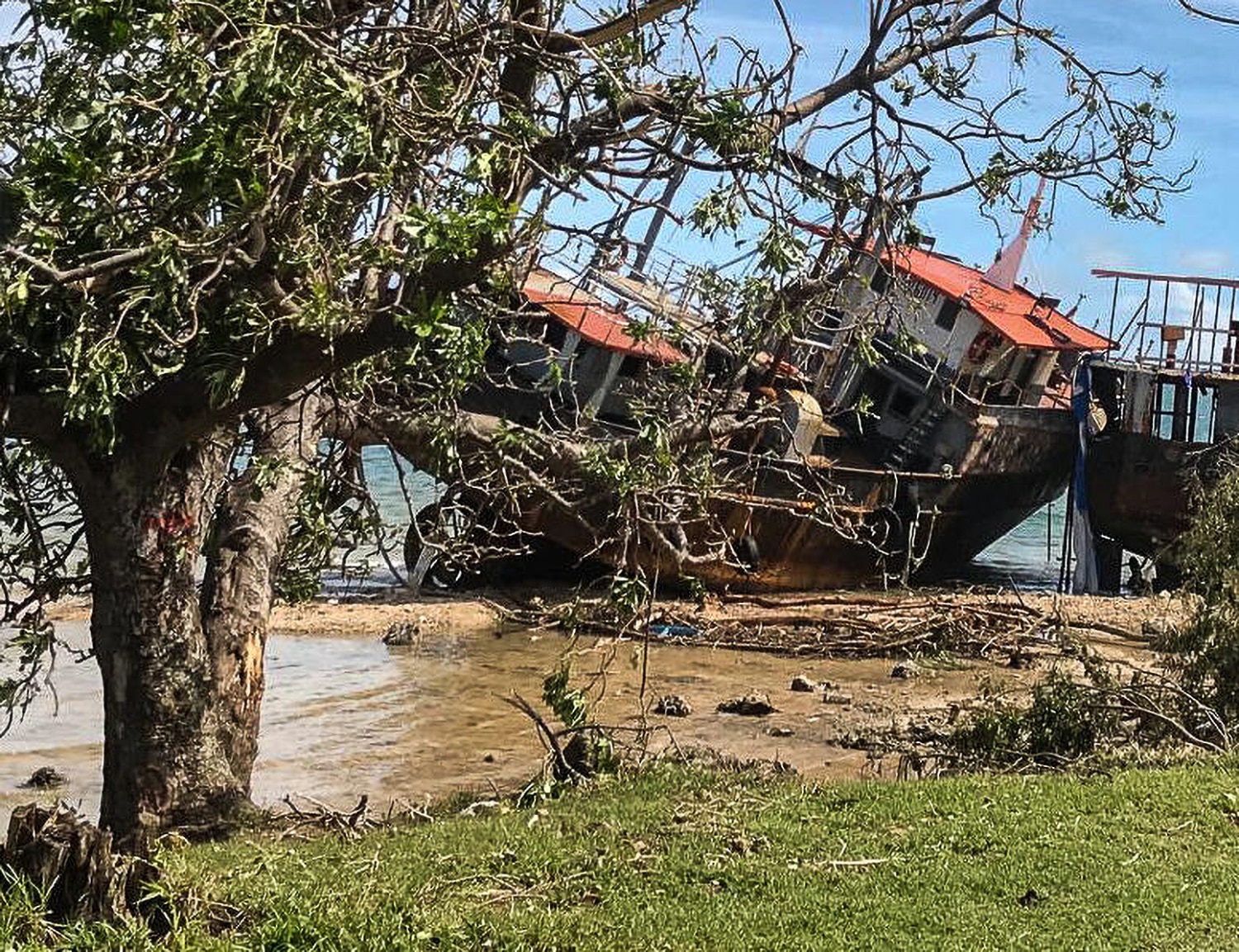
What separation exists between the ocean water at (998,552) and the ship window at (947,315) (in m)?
4.90

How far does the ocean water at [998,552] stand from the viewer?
29.2m

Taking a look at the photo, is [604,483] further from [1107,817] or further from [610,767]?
[1107,817]

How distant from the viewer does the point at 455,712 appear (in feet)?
49.6

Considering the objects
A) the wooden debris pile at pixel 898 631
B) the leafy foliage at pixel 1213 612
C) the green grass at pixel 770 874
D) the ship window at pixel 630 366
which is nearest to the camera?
the green grass at pixel 770 874

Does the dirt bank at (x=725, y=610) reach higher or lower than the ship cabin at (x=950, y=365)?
lower

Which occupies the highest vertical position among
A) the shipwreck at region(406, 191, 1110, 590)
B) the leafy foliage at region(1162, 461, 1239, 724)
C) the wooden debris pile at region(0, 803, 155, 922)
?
the shipwreck at region(406, 191, 1110, 590)

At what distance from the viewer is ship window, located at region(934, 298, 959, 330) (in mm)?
27688

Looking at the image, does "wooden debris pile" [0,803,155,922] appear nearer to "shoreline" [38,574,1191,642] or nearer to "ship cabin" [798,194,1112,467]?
"shoreline" [38,574,1191,642]

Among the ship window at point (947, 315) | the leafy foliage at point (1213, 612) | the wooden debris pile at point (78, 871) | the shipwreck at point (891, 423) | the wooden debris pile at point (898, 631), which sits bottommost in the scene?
the wooden debris pile at point (78, 871)

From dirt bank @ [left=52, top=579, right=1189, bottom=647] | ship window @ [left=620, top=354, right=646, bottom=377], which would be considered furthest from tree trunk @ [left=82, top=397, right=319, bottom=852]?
ship window @ [left=620, top=354, right=646, bottom=377]

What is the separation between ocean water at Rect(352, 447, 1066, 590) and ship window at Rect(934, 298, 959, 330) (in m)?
4.90

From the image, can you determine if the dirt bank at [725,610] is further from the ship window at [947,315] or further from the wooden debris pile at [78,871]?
the wooden debris pile at [78,871]

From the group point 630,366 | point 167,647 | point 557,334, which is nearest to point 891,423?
point 630,366

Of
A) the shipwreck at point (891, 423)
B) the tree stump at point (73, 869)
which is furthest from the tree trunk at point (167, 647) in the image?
the shipwreck at point (891, 423)
